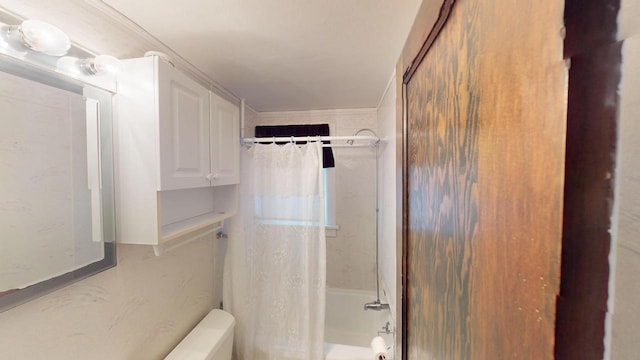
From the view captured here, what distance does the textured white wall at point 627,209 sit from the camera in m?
0.14

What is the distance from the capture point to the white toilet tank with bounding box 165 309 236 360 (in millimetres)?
1265

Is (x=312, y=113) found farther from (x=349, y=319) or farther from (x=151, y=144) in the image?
(x=349, y=319)

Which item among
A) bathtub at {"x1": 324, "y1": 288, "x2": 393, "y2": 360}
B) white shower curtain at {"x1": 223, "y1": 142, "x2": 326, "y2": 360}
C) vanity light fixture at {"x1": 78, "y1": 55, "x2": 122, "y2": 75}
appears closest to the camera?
vanity light fixture at {"x1": 78, "y1": 55, "x2": 122, "y2": 75}

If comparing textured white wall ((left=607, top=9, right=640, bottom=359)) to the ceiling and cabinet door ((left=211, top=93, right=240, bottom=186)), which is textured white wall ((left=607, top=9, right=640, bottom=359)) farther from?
cabinet door ((left=211, top=93, right=240, bottom=186))

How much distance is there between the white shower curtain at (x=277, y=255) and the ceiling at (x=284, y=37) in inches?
20.5

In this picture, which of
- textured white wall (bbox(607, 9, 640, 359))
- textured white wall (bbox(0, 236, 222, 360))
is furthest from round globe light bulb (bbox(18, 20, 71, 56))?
textured white wall (bbox(607, 9, 640, 359))

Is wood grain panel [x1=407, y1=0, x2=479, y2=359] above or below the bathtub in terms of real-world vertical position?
above

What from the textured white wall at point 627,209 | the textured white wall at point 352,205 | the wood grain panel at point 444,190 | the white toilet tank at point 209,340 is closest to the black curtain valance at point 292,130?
the textured white wall at point 352,205

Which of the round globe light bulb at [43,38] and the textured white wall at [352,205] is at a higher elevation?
the round globe light bulb at [43,38]

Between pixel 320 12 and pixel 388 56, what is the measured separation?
522mm

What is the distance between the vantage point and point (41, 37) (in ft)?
2.24

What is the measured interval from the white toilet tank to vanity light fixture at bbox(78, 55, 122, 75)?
4.60 ft

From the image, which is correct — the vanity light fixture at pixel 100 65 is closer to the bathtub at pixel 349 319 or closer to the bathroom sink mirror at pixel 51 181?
the bathroom sink mirror at pixel 51 181

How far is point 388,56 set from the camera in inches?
51.2
